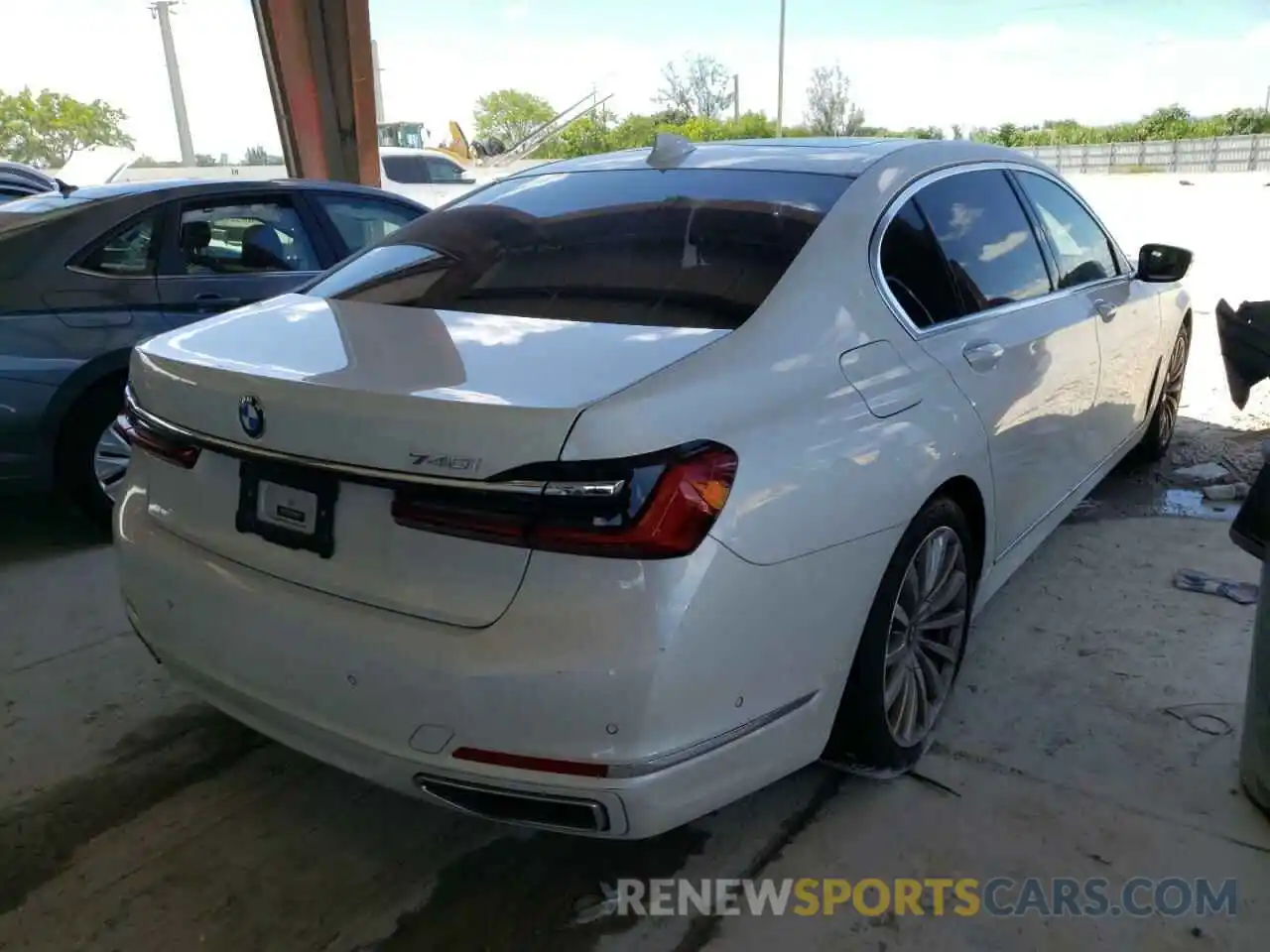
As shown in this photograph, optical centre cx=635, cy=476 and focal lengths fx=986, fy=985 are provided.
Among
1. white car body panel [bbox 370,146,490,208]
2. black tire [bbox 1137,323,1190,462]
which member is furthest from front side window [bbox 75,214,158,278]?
white car body panel [bbox 370,146,490,208]

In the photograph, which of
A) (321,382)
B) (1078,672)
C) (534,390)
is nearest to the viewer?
(534,390)

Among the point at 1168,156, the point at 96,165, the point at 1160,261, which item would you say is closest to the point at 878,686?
the point at 1160,261

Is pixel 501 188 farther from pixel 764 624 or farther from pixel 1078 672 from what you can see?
pixel 1078 672

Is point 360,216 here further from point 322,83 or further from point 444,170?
point 444,170

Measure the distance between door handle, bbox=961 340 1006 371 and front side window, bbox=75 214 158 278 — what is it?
354 cm

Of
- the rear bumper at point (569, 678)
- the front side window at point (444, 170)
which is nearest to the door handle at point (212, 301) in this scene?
the rear bumper at point (569, 678)

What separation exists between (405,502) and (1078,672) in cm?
231

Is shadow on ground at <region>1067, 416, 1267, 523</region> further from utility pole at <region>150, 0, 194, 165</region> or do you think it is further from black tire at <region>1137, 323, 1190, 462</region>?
utility pole at <region>150, 0, 194, 165</region>

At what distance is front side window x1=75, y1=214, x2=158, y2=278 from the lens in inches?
165

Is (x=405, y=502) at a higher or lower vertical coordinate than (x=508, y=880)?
higher

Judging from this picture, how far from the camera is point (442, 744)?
70.8 inches

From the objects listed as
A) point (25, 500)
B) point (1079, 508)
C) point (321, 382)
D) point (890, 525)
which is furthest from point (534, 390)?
point (25, 500)

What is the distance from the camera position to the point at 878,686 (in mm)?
2264

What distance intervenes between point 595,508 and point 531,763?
480mm
